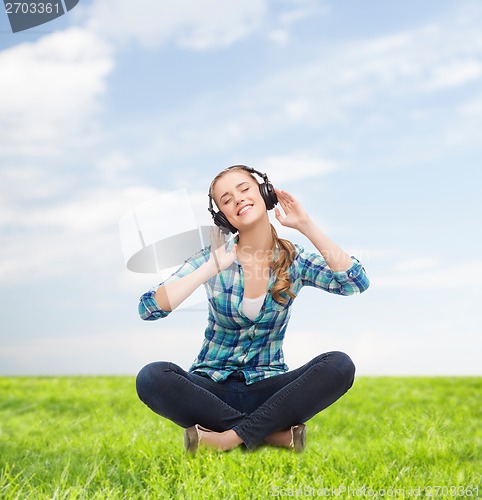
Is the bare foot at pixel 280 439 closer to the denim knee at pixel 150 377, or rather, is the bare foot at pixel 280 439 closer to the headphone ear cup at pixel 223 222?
the denim knee at pixel 150 377

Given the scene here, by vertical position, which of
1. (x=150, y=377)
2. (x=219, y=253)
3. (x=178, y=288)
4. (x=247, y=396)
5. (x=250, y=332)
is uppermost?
(x=219, y=253)

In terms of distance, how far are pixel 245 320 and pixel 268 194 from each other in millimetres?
696

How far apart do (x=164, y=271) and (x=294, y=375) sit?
0.93m

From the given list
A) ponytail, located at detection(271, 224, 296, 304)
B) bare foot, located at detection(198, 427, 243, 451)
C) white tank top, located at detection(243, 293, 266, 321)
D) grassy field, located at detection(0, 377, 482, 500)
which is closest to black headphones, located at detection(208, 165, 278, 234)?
ponytail, located at detection(271, 224, 296, 304)

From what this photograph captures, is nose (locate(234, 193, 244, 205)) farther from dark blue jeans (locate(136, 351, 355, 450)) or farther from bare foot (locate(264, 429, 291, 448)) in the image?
bare foot (locate(264, 429, 291, 448))

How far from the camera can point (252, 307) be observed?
12.2ft

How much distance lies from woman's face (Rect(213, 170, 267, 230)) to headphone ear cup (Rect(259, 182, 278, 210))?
0.04 meters

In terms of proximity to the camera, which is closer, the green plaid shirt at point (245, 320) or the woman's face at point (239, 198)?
the woman's face at point (239, 198)

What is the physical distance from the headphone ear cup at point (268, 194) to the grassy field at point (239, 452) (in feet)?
4.33

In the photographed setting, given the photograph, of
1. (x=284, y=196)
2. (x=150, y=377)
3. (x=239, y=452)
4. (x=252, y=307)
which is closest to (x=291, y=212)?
(x=284, y=196)

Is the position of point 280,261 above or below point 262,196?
below

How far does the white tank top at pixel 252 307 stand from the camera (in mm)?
3723

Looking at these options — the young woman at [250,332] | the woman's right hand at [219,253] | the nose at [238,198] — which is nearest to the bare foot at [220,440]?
the young woman at [250,332]

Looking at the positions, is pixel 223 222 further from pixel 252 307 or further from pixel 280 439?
pixel 280 439
